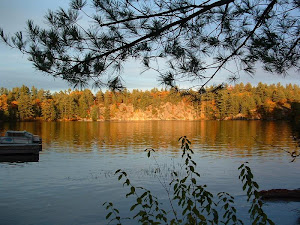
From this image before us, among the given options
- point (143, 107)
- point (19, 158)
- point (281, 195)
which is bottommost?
point (19, 158)

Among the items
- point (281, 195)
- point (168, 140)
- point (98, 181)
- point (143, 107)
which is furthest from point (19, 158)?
point (143, 107)

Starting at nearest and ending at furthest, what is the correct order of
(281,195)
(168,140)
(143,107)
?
(281,195)
(168,140)
(143,107)

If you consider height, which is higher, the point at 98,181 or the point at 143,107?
the point at 143,107

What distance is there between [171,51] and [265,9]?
1920 mm

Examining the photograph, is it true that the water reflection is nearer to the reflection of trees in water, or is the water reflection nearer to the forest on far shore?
the reflection of trees in water

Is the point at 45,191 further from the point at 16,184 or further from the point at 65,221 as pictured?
the point at 65,221

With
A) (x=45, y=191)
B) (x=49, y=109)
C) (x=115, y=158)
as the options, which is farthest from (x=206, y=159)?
(x=49, y=109)

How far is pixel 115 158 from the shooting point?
27156 millimetres

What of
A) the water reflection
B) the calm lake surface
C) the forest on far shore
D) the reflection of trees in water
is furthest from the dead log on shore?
the forest on far shore

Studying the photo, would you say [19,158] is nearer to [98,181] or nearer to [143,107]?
[98,181]

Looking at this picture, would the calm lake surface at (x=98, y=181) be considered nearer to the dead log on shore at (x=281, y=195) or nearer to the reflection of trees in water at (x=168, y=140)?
the dead log on shore at (x=281, y=195)

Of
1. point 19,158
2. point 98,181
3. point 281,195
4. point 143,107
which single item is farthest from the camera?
point 143,107

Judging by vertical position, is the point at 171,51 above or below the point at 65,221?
above

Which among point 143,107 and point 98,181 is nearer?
point 98,181
